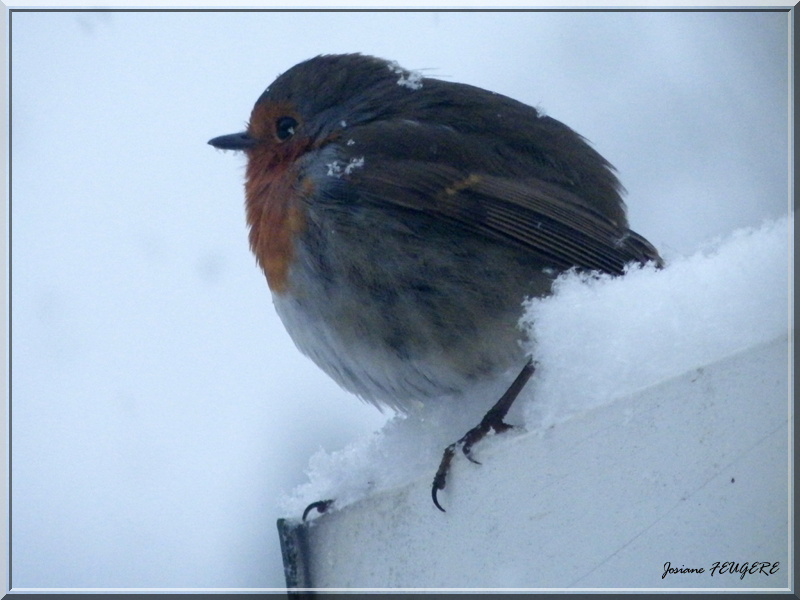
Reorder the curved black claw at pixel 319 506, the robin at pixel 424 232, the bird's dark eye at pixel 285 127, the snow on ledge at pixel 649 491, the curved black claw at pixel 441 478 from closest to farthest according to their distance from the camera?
1. the snow on ledge at pixel 649 491
2. the curved black claw at pixel 441 478
3. the curved black claw at pixel 319 506
4. the robin at pixel 424 232
5. the bird's dark eye at pixel 285 127

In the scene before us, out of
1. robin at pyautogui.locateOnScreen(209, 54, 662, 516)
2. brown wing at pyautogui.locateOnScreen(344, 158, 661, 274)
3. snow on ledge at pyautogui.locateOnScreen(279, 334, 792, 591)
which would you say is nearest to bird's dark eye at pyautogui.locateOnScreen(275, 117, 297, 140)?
robin at pyautogui.locateOnScreen(209, 54, 662, 516)

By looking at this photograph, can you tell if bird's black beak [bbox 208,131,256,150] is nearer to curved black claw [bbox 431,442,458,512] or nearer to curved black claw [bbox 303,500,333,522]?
curved black claw [bbox 303,500,333,522]

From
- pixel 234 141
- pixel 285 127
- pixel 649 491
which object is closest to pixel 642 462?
pixel 649 491

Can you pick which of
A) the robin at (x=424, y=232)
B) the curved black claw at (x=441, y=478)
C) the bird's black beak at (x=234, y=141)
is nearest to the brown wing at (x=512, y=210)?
the robin at (x=424, y=232)

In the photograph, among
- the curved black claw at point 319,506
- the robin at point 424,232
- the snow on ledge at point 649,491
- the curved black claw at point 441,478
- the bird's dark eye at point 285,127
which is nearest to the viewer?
the snow on ledge at point 649,491

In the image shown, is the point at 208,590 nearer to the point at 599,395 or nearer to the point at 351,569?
the point at 351,569

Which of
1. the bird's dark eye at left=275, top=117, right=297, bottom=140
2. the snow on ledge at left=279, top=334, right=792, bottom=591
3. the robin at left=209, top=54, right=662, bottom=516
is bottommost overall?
the snow on ledge at left=279, top=334, right=792, bottom=591

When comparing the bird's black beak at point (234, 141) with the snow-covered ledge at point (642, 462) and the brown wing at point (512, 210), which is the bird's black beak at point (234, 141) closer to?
the brown wing at point (512, 210)
